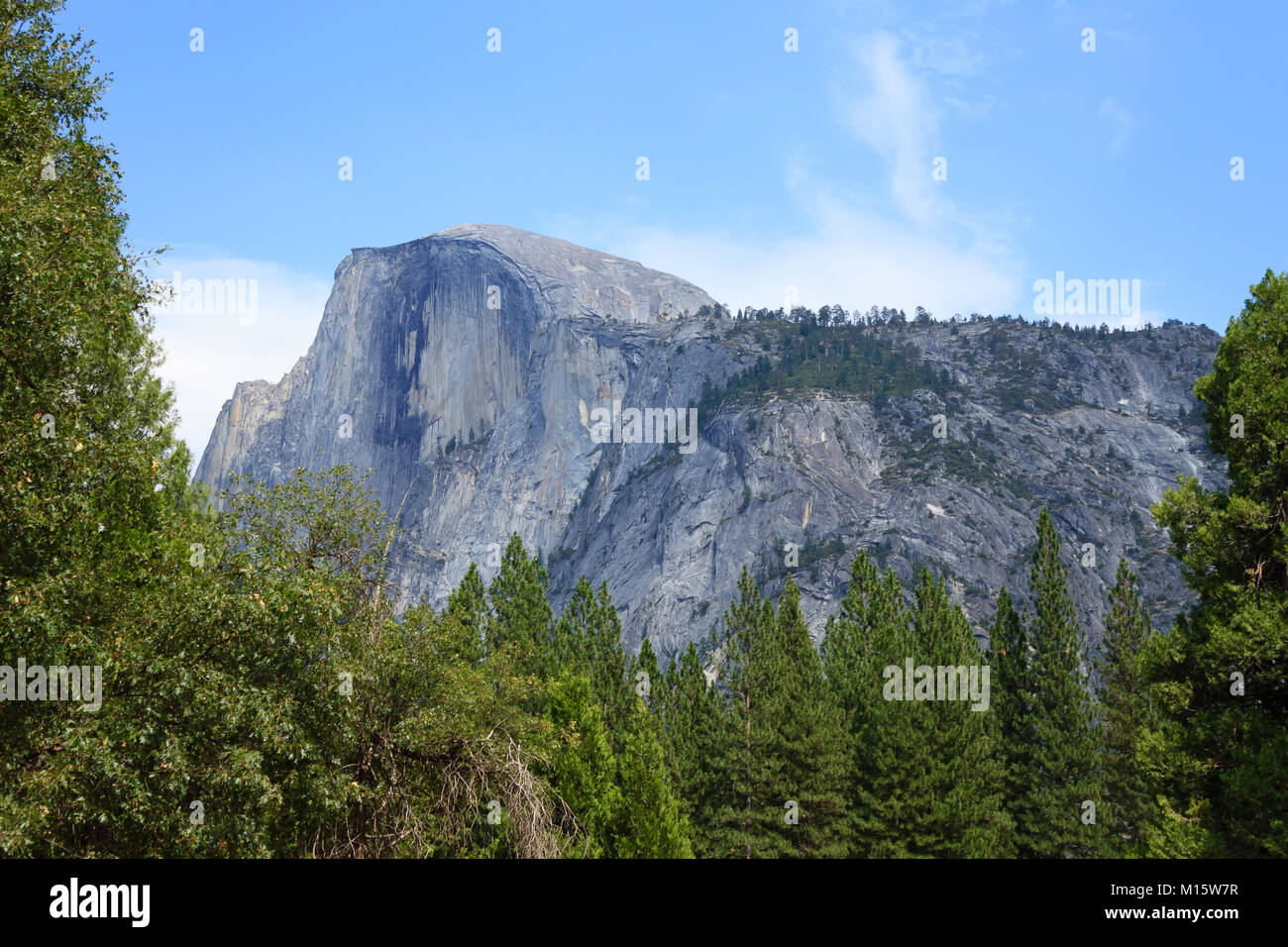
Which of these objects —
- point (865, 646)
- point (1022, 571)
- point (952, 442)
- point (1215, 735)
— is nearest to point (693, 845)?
point (865, 646)

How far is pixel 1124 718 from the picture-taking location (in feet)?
150

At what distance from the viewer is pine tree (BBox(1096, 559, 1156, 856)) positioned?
43.9 m

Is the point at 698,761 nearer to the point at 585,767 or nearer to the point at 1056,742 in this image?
the point at 585,767

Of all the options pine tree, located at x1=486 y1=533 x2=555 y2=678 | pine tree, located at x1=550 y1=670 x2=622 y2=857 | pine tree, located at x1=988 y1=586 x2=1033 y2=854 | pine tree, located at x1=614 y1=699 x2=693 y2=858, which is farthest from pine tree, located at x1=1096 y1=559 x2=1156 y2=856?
pine tree, located at x1=486 y1=533 x2=555 y2=678

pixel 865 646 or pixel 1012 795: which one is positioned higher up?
pixel 865 646

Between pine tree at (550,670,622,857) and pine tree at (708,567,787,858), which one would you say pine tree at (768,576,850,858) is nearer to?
pine tree at (708,567,787,858)

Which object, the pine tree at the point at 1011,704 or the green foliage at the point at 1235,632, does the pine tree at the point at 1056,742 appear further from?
the green foliage at the point at 1235,632

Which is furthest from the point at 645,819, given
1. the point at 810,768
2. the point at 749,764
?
the point at 810,768

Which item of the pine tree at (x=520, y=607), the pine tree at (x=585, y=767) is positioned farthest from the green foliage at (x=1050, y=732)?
the pine tree at (x=585, y=767)

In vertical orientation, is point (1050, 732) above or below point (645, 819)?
below
